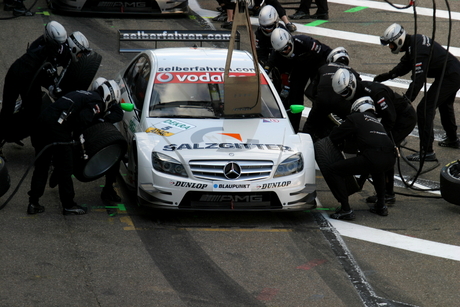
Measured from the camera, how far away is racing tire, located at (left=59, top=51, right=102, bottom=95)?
31.6 ft

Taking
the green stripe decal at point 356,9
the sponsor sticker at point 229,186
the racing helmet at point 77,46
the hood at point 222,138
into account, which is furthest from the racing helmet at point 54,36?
the green stripe decal at point 356,9

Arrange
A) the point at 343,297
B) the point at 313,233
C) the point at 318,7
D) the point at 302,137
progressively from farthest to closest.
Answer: the point at 318,7, the point at 302,137, the point at 313,233, the point at 343,297

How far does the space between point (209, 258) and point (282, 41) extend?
13.5 ft

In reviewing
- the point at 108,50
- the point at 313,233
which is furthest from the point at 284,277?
the point at 108,50

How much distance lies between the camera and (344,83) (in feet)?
28.0

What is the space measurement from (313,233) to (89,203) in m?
2.60

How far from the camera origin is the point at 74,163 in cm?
801

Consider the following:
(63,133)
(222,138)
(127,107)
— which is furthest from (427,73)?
(63,133)

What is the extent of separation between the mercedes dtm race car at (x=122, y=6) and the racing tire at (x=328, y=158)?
8532mm

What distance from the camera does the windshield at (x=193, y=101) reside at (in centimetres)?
868

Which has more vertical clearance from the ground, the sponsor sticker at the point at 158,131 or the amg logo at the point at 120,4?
the sponsor sticker at the point at 158,131

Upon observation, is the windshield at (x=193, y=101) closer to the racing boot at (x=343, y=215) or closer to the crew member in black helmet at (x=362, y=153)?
the crew member in black helmet at (x=362, y=153)

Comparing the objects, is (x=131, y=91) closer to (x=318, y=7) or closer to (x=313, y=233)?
(x=313, y=233)

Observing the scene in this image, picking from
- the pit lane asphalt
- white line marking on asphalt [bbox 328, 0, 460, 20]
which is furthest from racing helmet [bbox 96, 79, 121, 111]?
white line marking on asphalt [bbox 328, 0, 460, 20]
